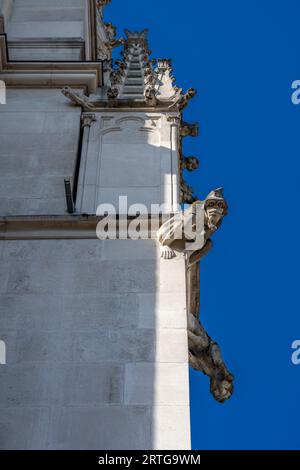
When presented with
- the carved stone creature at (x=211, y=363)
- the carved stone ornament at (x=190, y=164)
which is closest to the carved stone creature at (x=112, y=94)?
the carved stone ornament at (x=190, y=164)

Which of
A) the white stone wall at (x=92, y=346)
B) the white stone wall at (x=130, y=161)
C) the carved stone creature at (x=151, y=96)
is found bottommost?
the white stone wall at (x=92, y=346)

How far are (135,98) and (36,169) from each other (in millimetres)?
2865

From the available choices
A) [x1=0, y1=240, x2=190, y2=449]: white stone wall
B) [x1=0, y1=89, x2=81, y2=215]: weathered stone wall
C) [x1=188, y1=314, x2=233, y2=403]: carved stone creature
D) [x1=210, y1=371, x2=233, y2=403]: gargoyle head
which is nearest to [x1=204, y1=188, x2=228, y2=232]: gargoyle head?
[x1=0, y1=240, x2=190, y2=449]: white stone wall

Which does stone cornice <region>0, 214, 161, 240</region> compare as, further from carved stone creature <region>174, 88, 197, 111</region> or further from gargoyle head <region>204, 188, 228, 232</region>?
carved stone creature <region>174, 88, 197, 111</region>

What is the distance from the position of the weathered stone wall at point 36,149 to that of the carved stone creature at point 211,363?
2632 millimetres

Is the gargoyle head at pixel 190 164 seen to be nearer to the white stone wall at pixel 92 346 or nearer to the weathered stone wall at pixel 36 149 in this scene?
the weathered stone wall at pixel 36 149

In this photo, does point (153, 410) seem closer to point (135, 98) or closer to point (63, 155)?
point (63, 155)

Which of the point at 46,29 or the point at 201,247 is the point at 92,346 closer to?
the point at 201,247

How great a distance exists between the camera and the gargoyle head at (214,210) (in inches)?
498

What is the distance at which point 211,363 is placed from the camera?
1310 cm

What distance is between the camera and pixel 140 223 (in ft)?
42.7

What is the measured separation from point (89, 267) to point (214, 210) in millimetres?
1839

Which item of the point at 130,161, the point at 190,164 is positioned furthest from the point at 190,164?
the point at 130,161

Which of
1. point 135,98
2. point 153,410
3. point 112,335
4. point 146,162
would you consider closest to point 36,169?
point 146,162
